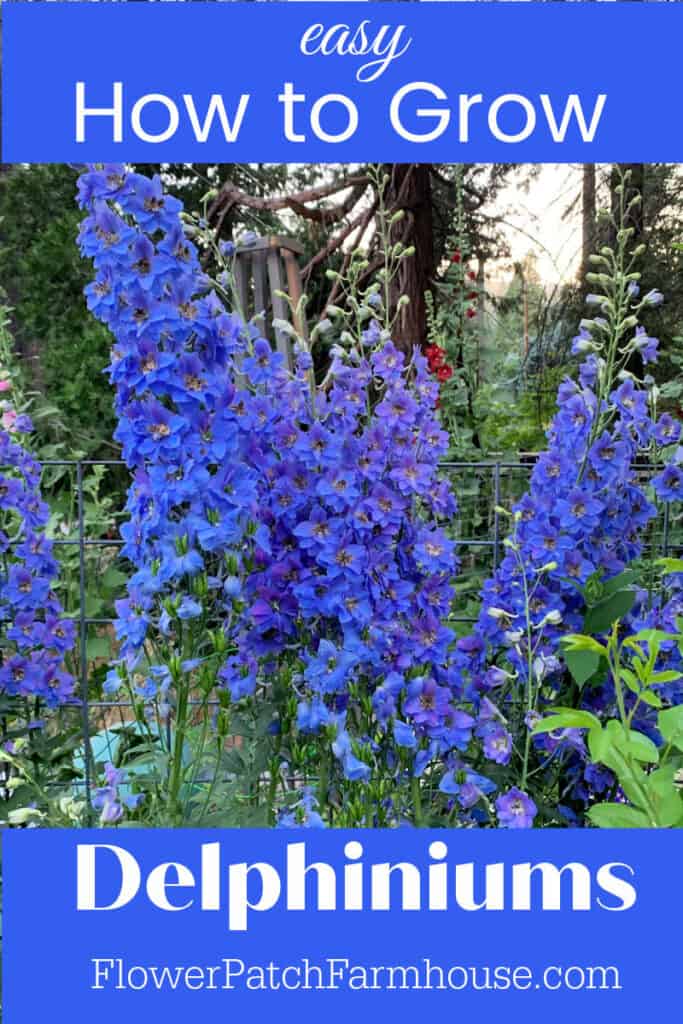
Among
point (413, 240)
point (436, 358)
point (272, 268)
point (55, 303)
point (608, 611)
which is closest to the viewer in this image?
point (608, 611)

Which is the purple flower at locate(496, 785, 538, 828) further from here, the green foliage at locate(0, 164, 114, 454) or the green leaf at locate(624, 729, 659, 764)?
the green foliage at locate(0, 164, 114, 454)

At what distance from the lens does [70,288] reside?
4852 mm

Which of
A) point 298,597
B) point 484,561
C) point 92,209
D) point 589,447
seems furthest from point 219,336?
point 484,561

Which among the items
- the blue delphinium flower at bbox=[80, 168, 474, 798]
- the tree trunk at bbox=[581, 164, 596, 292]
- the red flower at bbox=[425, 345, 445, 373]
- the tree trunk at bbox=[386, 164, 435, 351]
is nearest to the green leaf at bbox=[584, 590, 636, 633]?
the blue delphinium flower at bbox=[80, 168, 474, 798]

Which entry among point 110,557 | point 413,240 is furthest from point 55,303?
point 110,557

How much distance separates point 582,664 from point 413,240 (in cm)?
292

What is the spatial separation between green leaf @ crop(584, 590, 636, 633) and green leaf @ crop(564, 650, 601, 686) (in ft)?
0.33

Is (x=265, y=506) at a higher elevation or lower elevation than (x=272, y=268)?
lower

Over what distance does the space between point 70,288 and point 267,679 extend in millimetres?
3849

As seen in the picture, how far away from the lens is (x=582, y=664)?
1.43 meters

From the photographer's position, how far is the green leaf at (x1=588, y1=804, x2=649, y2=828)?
1081 millimetres

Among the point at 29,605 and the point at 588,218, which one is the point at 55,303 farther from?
the point at 29,605

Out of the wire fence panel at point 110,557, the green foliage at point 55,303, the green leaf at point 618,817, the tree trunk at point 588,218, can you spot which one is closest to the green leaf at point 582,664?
the green leaf at point 618,817

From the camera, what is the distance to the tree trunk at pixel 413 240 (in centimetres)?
389
